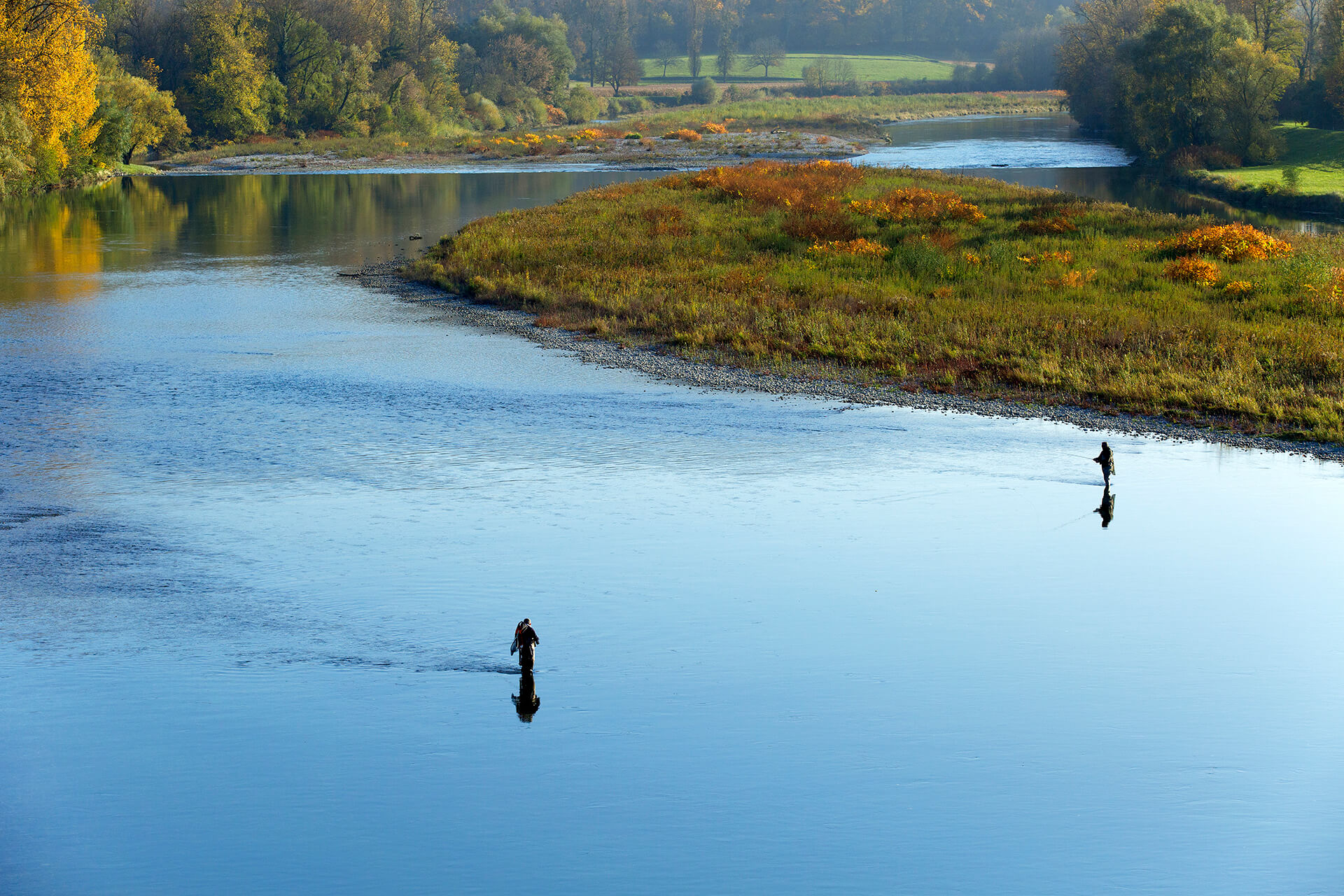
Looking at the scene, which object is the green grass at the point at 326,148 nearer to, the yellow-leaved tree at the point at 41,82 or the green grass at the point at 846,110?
the green grass at the point at 846,110

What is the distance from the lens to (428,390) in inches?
903

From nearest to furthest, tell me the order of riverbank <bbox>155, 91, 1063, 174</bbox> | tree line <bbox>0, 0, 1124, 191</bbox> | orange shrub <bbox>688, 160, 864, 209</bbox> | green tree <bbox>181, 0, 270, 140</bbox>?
orange shrub <bbox>688, 160, 864, 209</bbox>, tree line <bbox>0, 0, 1124, 191</bbox>, riverbank <bbox>155, 91, 1063, 174</bbox>, green tree <bbox>181, 0, 270, 140</bbox>

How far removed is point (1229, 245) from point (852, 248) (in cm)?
1019

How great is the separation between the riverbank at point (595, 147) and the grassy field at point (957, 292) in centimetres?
4803

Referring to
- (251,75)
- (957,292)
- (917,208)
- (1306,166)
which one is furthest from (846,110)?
(957,292)

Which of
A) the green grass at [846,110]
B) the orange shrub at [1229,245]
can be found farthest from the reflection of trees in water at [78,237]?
the green grass at [846,110]

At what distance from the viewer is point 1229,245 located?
1321 inches

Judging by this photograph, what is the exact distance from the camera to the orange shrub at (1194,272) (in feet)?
97.8

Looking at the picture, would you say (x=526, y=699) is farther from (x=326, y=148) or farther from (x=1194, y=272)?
(x=326, y=148)

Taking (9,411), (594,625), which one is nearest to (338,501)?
(594,625)

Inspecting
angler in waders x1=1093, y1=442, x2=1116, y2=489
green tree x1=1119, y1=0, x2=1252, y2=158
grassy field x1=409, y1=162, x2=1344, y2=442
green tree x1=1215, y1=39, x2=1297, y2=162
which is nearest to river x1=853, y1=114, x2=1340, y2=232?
green tree x1=1119, y1=0, x2=1252, y2=158

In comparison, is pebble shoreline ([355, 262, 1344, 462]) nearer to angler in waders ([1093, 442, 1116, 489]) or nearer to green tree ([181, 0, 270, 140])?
angler in waders ([1093, 442, 1116, 489])

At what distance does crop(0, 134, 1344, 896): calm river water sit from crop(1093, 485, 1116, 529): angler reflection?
0.58 ft

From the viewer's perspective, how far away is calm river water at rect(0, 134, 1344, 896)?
27.7 ft
